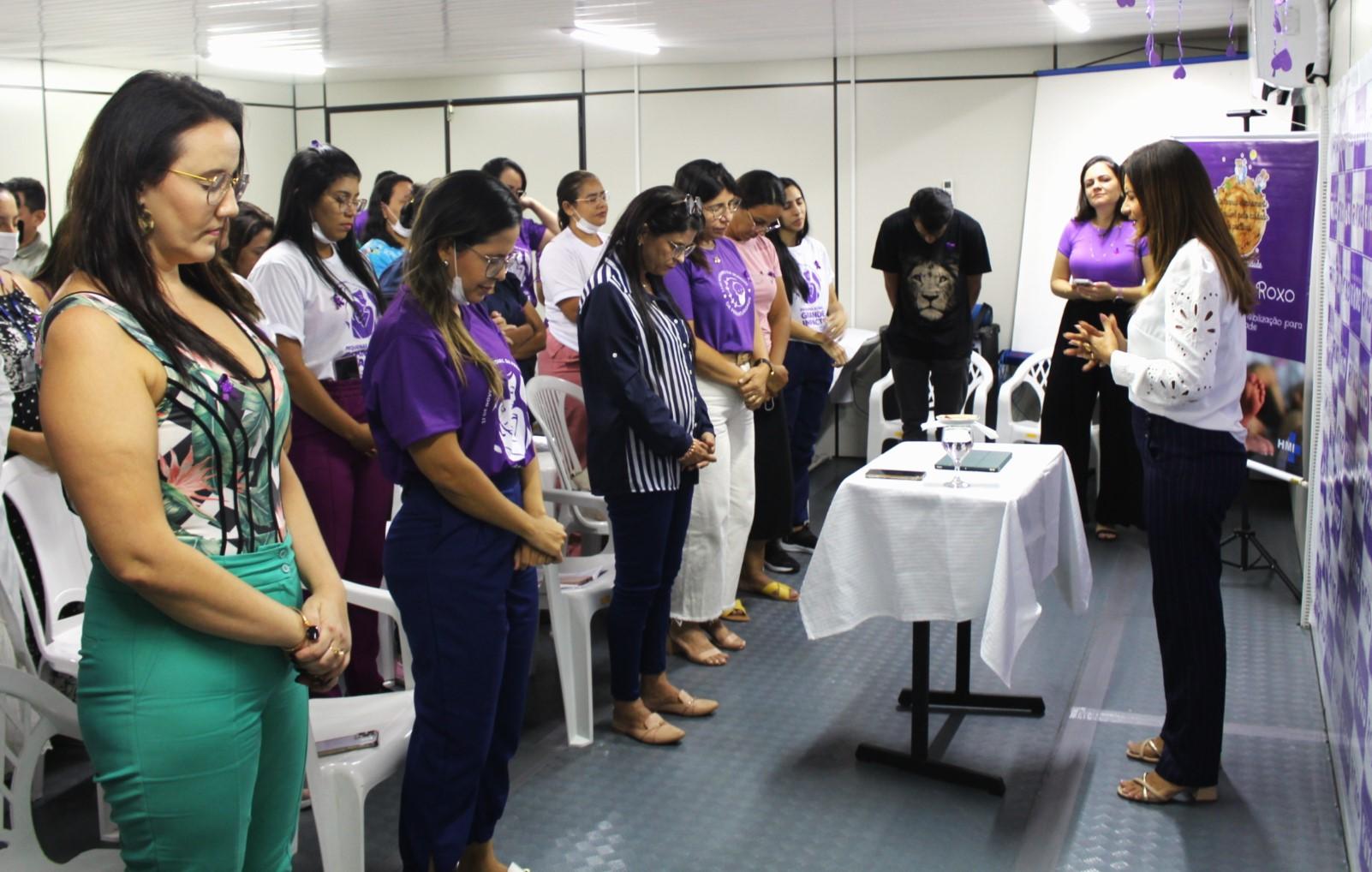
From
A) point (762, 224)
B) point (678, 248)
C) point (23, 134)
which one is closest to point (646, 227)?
point (678, 248)

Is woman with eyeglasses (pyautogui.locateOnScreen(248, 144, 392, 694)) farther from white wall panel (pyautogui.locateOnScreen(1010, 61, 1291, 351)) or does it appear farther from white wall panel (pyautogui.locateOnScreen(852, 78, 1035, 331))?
white wall panel (pyautogui.locateOnScreen(852, 78, 1035, 331))

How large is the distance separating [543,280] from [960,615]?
7.19ft

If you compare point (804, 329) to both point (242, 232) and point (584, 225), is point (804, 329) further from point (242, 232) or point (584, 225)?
point (242, 232)

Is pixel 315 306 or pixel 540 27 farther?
pixel 540 27

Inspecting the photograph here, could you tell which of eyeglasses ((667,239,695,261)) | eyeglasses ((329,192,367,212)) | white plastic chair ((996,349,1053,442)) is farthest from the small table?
white plastic chair ((996,349,1053,442))

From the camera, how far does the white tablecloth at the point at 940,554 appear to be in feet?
9.29

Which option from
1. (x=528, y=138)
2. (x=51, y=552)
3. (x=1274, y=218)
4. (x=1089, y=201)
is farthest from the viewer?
(x=528, y=138)

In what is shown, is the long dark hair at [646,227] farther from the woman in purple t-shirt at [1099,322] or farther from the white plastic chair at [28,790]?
the woman in purple t-shirt at [1099,322]

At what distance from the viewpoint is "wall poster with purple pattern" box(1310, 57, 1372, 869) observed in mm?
2422

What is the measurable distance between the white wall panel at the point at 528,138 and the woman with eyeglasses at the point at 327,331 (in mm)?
4734

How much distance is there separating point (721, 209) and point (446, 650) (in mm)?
1931

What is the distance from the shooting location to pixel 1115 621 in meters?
4.23

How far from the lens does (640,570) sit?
3.17 meters

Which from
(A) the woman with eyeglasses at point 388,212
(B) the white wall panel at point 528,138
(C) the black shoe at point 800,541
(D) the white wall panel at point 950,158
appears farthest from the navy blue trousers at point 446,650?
(B) the white wall panel at point 528,138
